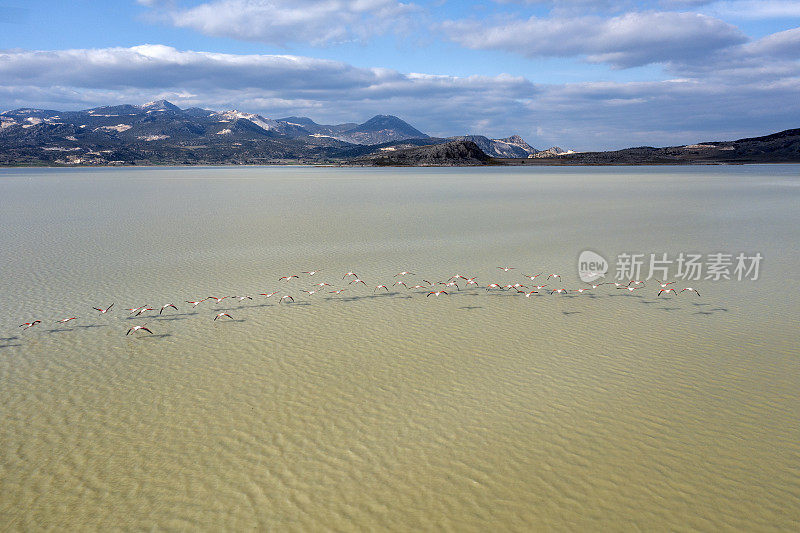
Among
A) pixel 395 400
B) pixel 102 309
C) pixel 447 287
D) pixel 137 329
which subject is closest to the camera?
pixel 395 400

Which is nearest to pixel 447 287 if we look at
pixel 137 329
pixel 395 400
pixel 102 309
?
pixel 395 400

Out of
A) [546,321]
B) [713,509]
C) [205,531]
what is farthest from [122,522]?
[546,321]

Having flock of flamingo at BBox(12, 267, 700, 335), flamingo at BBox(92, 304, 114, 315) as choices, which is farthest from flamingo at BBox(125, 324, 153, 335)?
flamingo at BBox(92, 304, 114, 315)

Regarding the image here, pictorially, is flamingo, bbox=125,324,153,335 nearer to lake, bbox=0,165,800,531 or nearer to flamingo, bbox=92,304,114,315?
lake, bbox=0,165,800,531

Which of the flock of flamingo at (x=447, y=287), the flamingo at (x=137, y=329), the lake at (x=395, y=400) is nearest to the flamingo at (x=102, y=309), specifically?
the flock of flamingo at (x=447, y=287)

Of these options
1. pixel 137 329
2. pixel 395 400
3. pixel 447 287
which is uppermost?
pixel 447 287

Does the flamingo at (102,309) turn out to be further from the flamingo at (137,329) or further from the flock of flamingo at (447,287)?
the flamingo at (137,329)

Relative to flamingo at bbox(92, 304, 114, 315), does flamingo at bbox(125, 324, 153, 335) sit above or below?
below

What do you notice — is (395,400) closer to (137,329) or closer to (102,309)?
(137,329)

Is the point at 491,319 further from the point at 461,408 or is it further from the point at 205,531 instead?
the point at 205,531
